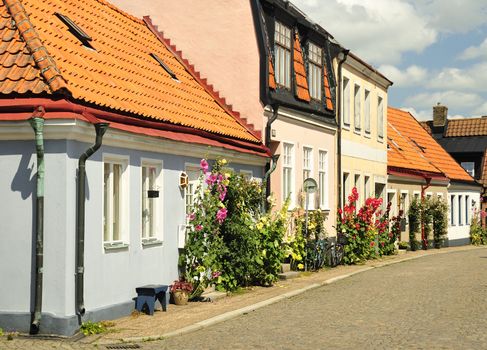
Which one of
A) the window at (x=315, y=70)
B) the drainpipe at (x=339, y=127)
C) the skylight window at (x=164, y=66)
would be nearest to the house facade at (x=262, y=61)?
the window at (x=315, y=70)

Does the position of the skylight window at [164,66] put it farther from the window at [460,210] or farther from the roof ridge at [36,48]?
the window at [460,210]

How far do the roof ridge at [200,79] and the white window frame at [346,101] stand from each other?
7074 mm

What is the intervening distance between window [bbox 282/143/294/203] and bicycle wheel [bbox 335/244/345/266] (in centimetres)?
245

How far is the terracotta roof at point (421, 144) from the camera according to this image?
41.0 m

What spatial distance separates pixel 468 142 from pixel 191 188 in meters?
37.8

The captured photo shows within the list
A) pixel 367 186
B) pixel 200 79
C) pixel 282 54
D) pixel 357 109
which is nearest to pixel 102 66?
pixel 200 79

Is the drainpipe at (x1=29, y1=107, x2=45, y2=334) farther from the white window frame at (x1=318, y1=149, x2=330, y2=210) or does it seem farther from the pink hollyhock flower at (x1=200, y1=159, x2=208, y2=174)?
the white window frame at (x1=318, y1=149, x2=330, y2=210)

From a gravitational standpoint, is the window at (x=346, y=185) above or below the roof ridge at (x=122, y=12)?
below

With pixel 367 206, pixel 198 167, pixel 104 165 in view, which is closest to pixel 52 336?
pixel 104 165

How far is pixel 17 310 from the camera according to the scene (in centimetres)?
1180

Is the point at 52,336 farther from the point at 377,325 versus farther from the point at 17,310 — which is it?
the point at 377,325

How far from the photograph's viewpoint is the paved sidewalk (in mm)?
11141

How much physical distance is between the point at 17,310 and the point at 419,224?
26103 mm

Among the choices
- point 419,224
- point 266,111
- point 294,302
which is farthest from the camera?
point 419,224
